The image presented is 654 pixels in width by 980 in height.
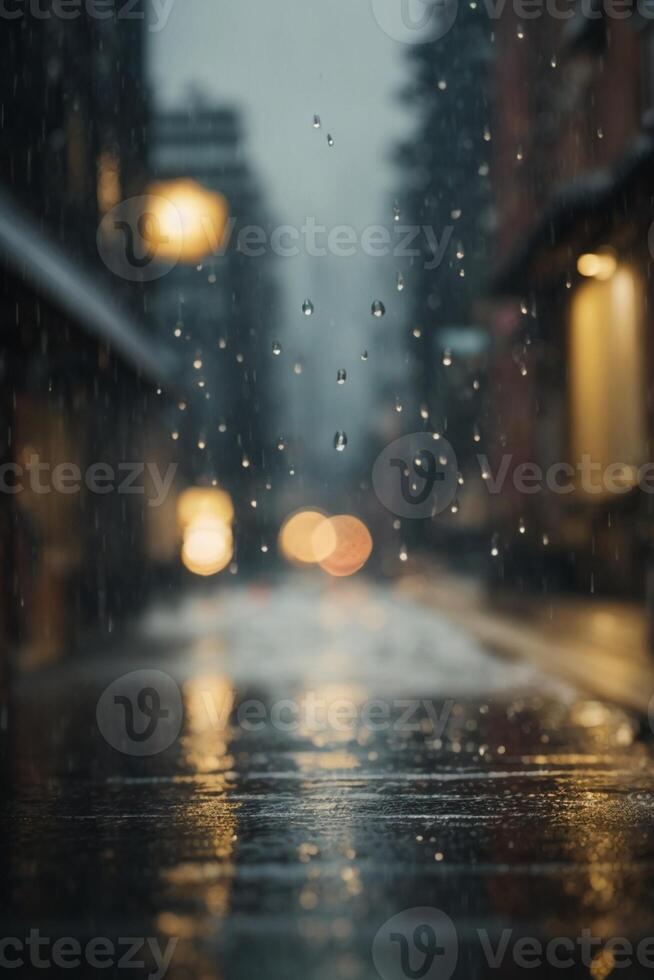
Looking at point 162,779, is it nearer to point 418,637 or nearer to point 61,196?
point 418,637

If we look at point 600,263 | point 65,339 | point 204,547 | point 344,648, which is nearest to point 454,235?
point 204,547

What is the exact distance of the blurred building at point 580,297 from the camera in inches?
881

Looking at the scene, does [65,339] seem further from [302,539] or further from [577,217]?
[302,539]

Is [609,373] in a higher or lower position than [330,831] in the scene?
higher

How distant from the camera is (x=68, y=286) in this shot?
1576 centimetres

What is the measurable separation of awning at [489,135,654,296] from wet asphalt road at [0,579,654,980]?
29.1 ft

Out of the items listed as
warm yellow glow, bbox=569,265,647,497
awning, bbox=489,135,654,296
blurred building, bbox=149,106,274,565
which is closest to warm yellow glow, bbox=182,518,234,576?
awning, bbox=489,135,654,296

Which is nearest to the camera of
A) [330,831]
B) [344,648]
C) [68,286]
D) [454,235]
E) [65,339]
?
[330,831]

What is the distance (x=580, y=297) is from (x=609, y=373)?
2435 millimetres

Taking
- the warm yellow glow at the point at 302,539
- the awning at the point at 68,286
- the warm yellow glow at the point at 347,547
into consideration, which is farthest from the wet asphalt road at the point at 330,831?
the warm yellow glow at the point at 302,539

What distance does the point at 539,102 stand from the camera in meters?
32.0

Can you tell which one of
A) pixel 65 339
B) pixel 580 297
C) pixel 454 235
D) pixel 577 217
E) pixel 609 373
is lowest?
pixel 65 339

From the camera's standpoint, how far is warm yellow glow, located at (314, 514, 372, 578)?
67688 mm

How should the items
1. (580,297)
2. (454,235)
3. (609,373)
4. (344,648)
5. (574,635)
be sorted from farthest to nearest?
(454,235)
(580,297)
(609,373)
(344,648)
(574,635)
